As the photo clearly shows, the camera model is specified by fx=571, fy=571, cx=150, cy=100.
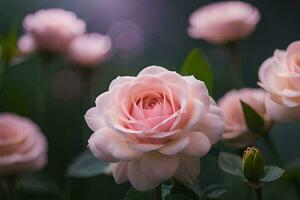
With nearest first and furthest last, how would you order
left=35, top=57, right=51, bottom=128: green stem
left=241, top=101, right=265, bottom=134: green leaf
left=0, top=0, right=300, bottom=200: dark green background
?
left=241, top=101, right=265, bottom=134: green leaf, left=0, top=0, right=300, bottom=200: dark green background, left=35, top=57, right=51, bottom=128: green stem

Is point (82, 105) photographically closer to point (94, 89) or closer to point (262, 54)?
point (94, 89)

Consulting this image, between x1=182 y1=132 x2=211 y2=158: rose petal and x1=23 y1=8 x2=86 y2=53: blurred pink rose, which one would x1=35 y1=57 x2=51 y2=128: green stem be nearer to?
x1=23 y1=8 x2=86 y2=53: blurred pink rose

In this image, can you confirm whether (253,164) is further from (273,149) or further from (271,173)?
(273,149)

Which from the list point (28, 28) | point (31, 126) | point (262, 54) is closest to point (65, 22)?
point (28, 28)

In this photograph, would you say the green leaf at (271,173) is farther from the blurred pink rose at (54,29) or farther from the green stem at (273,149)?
the blurred pink rose at (54,29)

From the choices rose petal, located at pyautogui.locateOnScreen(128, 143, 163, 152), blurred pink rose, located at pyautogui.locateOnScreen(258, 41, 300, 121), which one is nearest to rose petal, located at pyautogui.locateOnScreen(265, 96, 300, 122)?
blurred pink rose, located at pyautogui.locateOnScreen(258, 41, 300, 121)

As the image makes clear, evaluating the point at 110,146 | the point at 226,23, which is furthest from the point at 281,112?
the point at 226,23
